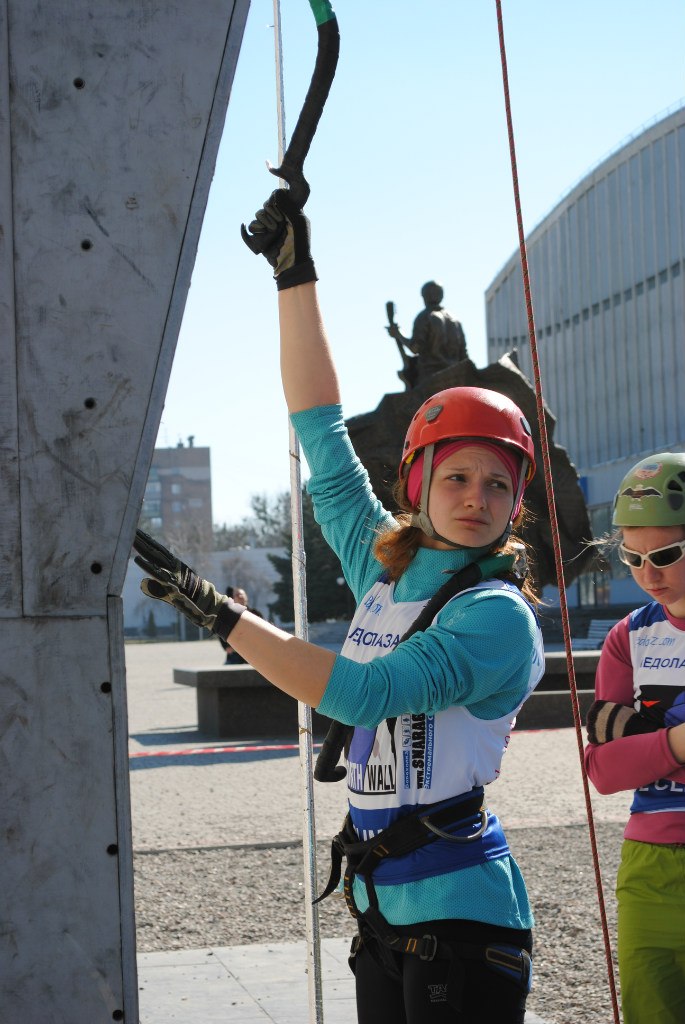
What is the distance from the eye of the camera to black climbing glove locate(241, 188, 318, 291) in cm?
239

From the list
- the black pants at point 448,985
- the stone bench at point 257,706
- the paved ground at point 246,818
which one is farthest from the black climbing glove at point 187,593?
the stone bench at point 257,706

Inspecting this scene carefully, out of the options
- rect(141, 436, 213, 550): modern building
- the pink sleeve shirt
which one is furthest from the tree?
rect(141, 436, 213, 550): modern building

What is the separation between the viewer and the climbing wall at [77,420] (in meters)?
2.07

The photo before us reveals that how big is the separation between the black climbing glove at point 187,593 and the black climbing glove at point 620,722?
112cm

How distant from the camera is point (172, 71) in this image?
2.19 metres

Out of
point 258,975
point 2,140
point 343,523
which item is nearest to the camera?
point 2,140

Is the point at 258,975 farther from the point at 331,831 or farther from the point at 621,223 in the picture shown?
the point at 621,223

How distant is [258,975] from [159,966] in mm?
440

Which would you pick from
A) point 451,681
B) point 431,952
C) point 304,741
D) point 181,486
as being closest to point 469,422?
point 451,681

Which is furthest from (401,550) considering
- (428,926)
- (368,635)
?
(428,926)

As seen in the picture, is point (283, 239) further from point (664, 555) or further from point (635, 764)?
point (635, 764)

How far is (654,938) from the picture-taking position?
2.69 meters

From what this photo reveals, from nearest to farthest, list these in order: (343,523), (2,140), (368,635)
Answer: (2,140), (368,635), (343,523)

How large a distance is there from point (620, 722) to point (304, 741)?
867mm
